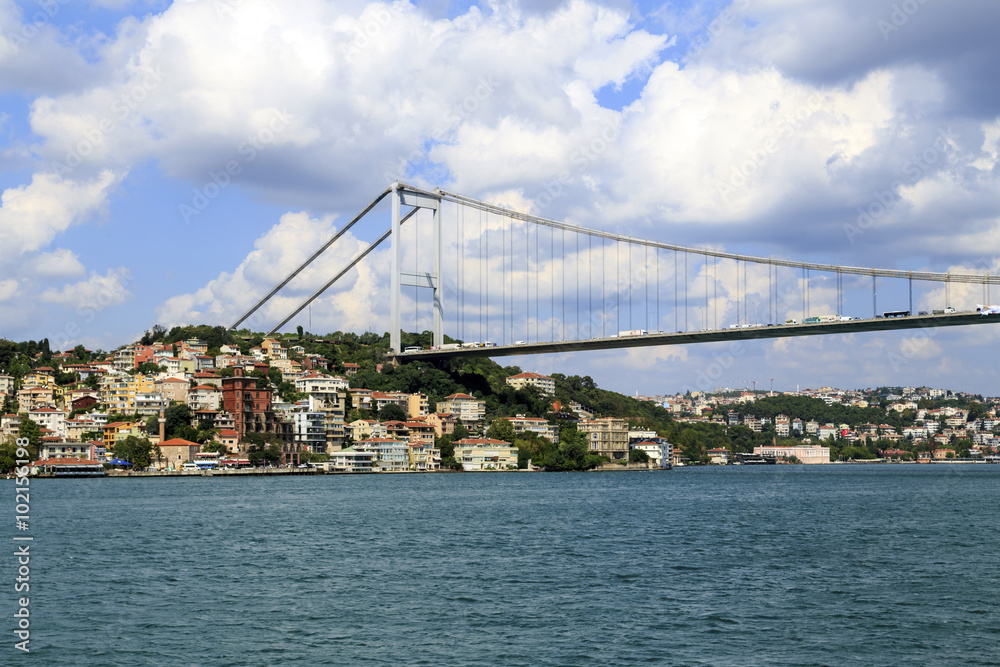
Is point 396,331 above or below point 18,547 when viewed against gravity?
above

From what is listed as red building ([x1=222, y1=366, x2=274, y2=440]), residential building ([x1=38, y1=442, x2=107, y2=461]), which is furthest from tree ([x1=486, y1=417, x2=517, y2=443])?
residential building ([x1=38, y1=442, x2=107, y2=461])

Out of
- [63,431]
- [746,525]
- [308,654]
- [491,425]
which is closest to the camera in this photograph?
[308,654]

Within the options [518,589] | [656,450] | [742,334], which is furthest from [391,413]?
[518,589]

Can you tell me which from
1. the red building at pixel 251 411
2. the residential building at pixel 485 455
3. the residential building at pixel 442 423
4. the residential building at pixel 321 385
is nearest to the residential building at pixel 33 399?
the red building at pixel 251 411

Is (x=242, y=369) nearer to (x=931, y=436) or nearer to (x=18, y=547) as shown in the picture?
(x=18, y=547)

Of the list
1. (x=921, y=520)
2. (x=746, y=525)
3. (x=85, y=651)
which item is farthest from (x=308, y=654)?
(x=921, y=520)

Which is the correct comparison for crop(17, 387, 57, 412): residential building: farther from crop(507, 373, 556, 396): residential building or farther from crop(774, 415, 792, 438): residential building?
crop(774, 415, 792, 438): residential building

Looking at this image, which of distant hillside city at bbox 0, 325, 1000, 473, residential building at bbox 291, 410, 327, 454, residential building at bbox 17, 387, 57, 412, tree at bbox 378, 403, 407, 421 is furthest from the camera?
residential building at bbox 17, 387, 57, 412
